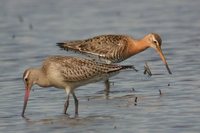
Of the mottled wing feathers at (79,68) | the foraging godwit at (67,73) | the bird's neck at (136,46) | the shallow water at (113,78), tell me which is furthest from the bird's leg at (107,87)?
the bird's neck at (136,46)

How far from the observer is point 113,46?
51.2ft

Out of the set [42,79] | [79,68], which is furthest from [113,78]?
[42,79]

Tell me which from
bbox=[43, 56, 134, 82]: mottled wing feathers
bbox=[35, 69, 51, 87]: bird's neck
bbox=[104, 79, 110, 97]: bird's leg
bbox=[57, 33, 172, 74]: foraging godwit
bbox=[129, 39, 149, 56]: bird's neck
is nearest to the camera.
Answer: bbox=[35, 69, 51, 87]: bird's neck

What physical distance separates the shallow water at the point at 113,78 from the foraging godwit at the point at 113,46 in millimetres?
447

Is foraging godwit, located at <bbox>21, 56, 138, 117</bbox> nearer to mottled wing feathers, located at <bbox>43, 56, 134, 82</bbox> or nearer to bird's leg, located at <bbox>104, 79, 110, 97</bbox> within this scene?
mottled wing feathers, located at <bbox>43, 56, 134, 82</bbox>

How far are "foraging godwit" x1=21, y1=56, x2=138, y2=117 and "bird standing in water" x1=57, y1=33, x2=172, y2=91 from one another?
2.12 metres

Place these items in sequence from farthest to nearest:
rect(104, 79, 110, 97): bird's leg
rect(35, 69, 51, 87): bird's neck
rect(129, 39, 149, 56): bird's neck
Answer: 1. rect(129, 39, 149, 56): bird's neck
2. rect(104, 79, 110, 97): bird's leg
3. rect(35, 69, 51, 87): bird's neck

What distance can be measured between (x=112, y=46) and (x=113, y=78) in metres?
0.64

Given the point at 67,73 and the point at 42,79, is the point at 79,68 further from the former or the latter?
the point at 42,79

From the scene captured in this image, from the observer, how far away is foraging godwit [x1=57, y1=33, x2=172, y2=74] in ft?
51.1

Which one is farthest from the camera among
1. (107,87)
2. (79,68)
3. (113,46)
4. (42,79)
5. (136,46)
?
(136,46)

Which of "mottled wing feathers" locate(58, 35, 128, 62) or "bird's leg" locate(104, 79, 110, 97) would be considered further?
"mottled wing feathers" locate(58, 35, 128, 62)

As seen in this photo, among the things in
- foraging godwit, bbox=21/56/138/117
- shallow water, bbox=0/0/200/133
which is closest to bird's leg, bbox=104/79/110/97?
shallow water, bbox=0/0/200/133

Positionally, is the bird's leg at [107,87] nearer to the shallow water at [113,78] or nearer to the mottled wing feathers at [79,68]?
the shallow water at [113,78]
